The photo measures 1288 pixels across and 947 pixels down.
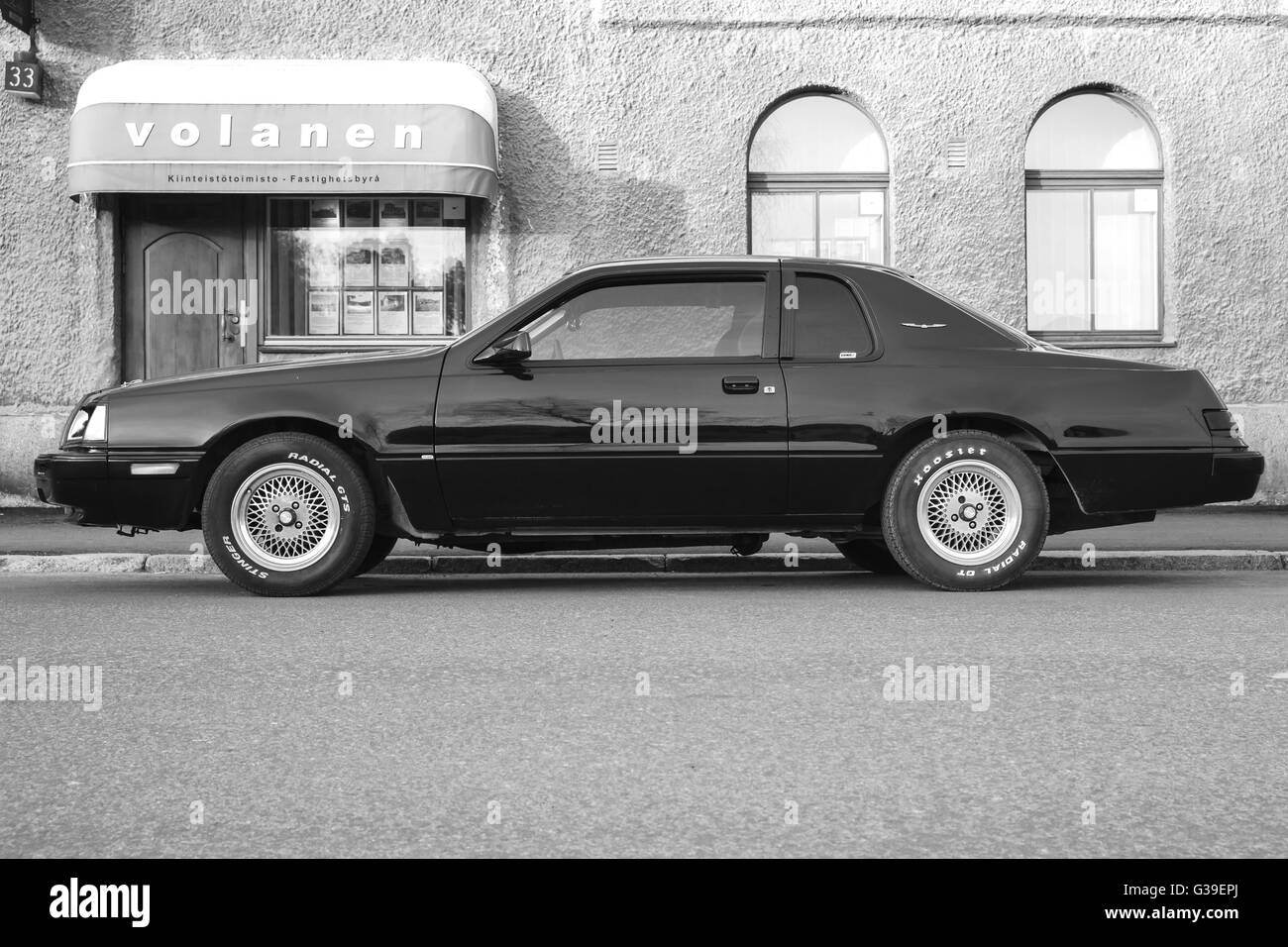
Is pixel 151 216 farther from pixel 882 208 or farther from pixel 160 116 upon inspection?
→ pixel 882 208

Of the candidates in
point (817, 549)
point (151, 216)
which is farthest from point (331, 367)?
point (151, 216)

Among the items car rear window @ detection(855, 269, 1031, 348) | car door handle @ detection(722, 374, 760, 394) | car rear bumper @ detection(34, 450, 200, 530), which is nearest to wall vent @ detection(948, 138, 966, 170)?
car rear window @ detection(855, 269, 1031, 348)

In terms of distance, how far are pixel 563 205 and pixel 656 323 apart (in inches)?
287

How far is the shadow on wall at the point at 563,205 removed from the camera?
1453 centimetres

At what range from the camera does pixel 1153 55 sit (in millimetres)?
14625

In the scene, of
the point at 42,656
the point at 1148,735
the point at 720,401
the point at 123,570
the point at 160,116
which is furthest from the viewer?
the point at 160,116

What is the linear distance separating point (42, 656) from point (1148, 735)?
3.88m

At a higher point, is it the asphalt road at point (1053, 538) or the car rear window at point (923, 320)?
the car rear window at point (923, 320)

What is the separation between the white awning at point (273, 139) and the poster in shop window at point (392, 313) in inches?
60.2

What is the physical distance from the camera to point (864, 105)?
1467cm

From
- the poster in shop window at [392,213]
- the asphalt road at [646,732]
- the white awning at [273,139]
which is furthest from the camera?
the poster in shop window at [392,213]

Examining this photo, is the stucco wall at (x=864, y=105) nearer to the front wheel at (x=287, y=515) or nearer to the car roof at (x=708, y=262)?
the car roof at (x=708, y=262)

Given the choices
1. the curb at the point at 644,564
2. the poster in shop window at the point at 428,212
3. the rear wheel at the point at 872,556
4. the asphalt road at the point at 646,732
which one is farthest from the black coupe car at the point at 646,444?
the poster in shop window at the point at 428,212

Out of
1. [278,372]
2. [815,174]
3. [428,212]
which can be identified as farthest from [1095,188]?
[278,372]
